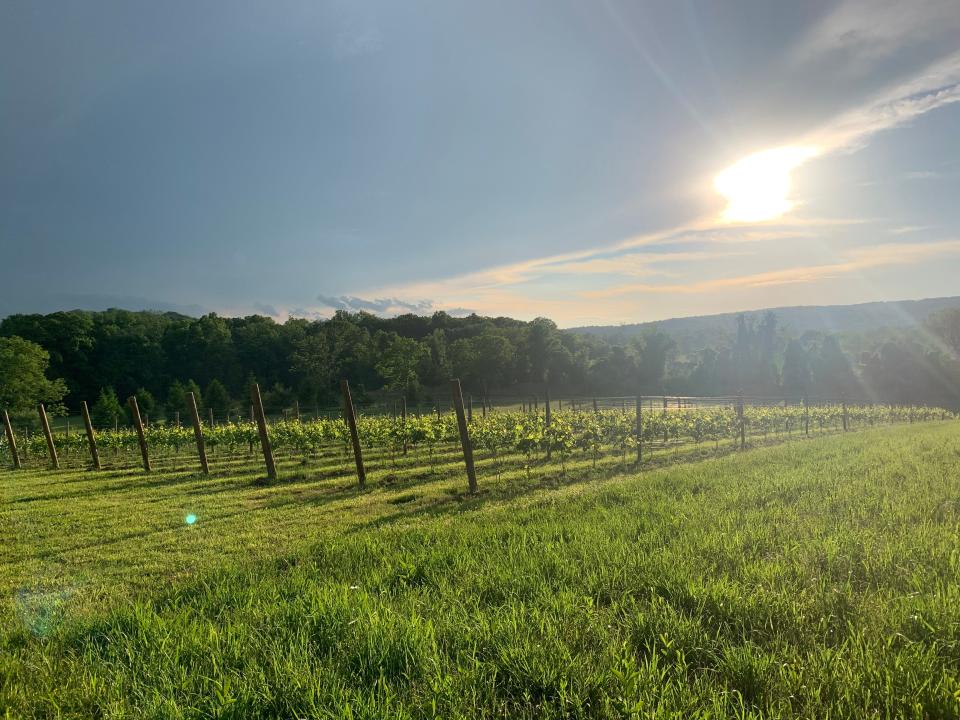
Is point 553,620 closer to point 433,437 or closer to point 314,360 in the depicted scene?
point 433,437

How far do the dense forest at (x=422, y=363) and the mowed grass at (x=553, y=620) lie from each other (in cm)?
5853

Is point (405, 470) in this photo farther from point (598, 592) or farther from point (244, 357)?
point (244, 357)

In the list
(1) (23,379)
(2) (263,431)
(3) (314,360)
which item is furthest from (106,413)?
(2) (263,431)

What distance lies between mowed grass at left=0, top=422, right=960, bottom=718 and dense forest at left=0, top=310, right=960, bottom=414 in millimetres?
58531

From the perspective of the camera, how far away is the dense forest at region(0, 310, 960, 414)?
6562 centimetres

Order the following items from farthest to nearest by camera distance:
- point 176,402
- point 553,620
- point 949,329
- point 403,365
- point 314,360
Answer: point 949,329
point 314,360
point 403,365
point 176,402
point 553,620

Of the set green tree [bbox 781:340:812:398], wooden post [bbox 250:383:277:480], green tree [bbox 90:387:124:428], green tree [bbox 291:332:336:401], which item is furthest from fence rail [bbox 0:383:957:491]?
green tree [bbox 781:340:812:398]

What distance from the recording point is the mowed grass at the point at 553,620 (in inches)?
86.3

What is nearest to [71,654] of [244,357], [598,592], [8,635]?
[8,635]

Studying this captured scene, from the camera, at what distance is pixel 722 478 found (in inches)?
303

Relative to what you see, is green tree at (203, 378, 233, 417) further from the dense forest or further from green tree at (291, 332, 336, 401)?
green tree at (291, 332, 336, 401)

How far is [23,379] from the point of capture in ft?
174

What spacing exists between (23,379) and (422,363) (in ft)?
150

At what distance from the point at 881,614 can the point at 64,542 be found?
10.7 m
